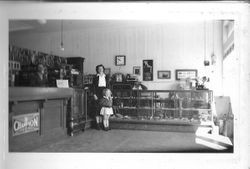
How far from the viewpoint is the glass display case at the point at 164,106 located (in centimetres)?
235

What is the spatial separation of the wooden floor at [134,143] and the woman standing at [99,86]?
0.13 meters

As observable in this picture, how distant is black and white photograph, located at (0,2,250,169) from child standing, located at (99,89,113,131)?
0.03 ft

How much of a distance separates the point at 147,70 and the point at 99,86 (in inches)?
20.8

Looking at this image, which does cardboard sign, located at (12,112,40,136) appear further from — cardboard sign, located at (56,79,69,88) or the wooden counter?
cardboard sign, located at (56,79,69,88)

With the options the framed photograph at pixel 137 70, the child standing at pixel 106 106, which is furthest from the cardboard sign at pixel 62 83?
the framed photograph at pixel 137 70

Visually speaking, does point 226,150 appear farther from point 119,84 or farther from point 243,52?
point 119,84

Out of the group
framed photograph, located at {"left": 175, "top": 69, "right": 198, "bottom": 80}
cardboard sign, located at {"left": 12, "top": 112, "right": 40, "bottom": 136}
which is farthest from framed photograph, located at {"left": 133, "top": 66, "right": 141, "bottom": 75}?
cardboard sign, located at {"left": 12, "top": 112, "right": 40, "bottom": 136}

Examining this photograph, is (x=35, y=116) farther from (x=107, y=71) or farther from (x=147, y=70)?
(x=147, y=70)

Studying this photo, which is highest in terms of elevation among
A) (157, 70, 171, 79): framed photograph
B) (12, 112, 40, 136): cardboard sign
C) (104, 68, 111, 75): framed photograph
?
(104, 68, 111, 75): framed photograph

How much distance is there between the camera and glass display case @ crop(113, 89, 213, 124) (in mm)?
2348

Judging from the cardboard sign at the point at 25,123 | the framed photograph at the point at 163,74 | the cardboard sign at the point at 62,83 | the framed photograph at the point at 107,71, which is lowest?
the cardboard sign at the point at 25,123

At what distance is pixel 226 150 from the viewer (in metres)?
2.17

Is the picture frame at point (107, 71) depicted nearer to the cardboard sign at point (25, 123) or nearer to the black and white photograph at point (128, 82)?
the black and white photograph at point (128, 82)

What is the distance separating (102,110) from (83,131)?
303 millimetres
